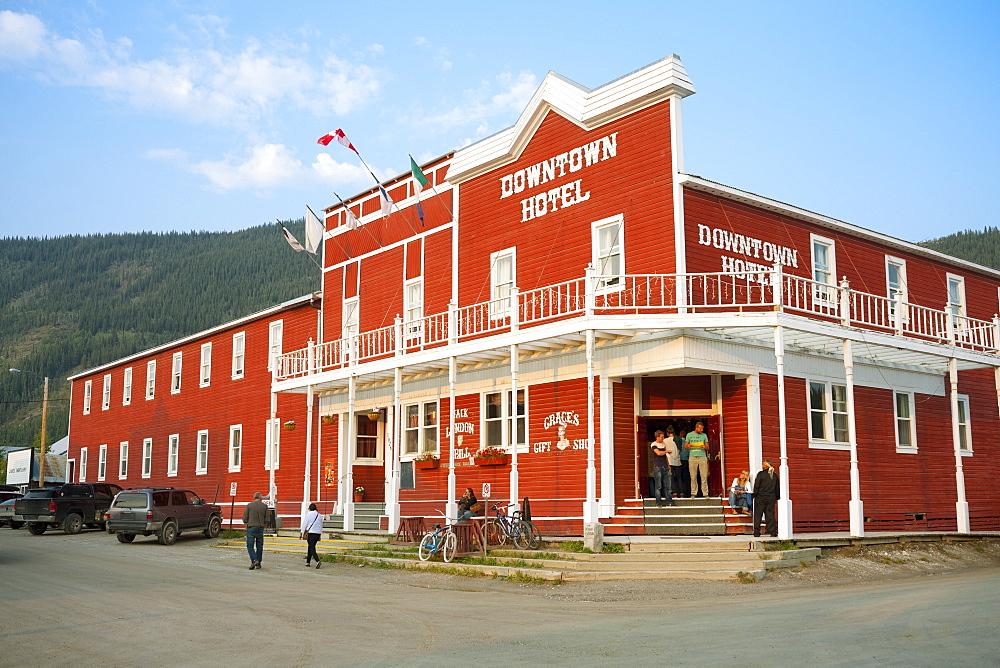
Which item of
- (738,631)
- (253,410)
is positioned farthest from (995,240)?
(738,631)

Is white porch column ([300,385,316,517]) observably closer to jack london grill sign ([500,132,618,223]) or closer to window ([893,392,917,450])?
jack london grill sign ([500,132,618,223])

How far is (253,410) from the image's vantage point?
34781 mm

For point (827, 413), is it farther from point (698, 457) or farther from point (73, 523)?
point (73, 523)

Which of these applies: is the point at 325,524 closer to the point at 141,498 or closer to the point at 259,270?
the point at 141,498

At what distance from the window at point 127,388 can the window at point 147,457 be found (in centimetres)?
308

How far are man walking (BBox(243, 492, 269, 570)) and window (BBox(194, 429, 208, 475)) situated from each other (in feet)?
61.5

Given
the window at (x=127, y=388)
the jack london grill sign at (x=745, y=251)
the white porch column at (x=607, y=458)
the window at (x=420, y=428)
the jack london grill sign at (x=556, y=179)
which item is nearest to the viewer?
the white porch column at (x=607, y=458)

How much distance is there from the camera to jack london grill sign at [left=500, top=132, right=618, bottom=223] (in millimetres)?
21859

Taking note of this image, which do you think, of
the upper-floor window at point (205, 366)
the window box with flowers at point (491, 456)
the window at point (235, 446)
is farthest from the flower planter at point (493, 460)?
the upper-floor window at point (205, 366)

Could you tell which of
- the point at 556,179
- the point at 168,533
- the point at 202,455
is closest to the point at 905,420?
the point at 556,179

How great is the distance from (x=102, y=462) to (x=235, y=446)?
14902mm

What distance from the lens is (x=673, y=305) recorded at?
65.1 feet

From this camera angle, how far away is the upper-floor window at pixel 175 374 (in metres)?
40.5

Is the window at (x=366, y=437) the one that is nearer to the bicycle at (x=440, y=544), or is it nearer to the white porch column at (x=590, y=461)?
the bicycle at (x=440, y=544)
